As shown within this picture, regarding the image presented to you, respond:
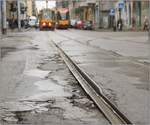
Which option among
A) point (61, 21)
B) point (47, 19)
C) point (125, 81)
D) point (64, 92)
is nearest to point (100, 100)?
point (64, 92)

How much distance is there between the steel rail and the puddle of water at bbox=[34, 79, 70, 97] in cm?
54

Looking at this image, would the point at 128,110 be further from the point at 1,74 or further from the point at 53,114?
the point at 1,74

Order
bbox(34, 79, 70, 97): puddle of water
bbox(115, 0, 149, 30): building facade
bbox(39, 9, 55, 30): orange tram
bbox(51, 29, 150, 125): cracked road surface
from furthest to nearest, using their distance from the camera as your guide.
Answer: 1. bbox(39, 9, 55, 30): orange tram
2. bbox(115, 0, 149, 30): building facade
3. bbox(34, 79, 70, 97): puddle of water
4. bbox(51, 29, 150, 125): cracked road surface

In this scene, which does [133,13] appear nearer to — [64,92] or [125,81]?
[125,81]

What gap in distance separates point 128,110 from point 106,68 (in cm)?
884

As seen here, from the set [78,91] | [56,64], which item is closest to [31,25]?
[56,64]

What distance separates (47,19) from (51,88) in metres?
79.2

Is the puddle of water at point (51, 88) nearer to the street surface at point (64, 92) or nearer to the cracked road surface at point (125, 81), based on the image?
the street surface at point (64, 92)

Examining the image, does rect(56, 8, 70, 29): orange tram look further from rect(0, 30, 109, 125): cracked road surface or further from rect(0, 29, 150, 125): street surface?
rect(0, 30, 109, 125): cracked road surface

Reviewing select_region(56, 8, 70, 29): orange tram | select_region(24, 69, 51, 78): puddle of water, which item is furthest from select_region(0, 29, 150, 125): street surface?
select_region(56, 8, 70, 29): orange tram

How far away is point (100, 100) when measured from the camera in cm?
1145

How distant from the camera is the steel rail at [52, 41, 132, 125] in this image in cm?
923

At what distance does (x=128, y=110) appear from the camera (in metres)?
9.99

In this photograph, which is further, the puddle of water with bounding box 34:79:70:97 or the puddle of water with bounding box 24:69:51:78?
the puddle of water with bounding box 24:69:51:78
